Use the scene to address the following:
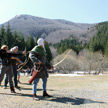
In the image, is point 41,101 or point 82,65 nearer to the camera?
point 41,101

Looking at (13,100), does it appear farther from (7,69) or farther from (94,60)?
(94,60)

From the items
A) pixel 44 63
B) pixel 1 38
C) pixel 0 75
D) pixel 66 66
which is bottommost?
pixel 66 66

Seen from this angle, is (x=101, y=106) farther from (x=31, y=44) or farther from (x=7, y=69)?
(x=31, y=44)

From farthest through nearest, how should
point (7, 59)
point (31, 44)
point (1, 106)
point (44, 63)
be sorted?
point (31, 44) < point (7, 59) < point (44, 63) < point (1, 106)

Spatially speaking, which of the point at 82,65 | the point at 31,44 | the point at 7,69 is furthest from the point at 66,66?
the point at 7,69

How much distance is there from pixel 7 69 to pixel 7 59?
42cm

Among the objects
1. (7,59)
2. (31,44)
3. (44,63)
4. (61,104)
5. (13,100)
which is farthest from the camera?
(31,44)

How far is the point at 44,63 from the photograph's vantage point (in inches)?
229

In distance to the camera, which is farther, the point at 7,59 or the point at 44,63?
the point at 7,59

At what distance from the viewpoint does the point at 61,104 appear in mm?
5012

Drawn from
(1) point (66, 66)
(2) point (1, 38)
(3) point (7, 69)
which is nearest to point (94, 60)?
(1) point (66, 66)

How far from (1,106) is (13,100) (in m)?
0.68

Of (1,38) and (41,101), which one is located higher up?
(1,38)

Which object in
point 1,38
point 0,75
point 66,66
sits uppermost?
point 1,38
